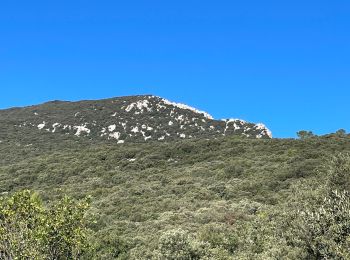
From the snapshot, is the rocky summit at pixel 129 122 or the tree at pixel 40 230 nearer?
the tree at pixel 40 230

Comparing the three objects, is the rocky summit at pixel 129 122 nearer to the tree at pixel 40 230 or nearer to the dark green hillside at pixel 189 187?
the dark green hillside at pixel 189 187

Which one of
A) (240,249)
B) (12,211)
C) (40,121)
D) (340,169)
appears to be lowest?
(240,249)

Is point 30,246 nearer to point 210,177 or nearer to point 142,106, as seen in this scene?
point 210,177

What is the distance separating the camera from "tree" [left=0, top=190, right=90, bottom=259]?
24.2 meters

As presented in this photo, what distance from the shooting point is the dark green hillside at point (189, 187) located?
39.7 meters

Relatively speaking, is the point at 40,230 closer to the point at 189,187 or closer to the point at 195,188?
the point at 195,188

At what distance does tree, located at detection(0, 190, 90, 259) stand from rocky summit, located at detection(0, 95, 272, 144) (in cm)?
11389

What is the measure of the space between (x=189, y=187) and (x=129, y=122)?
87767mm

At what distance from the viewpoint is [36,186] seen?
8169 centimetres

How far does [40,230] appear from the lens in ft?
78.8

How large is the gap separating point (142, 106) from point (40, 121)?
38811mm

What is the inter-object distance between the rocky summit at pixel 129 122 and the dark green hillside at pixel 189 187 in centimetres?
2890

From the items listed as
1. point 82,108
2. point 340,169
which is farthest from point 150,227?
point 82,108

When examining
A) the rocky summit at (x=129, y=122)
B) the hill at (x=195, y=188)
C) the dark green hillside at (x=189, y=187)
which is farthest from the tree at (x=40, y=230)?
the rocky summit at (x=129, y=122)
